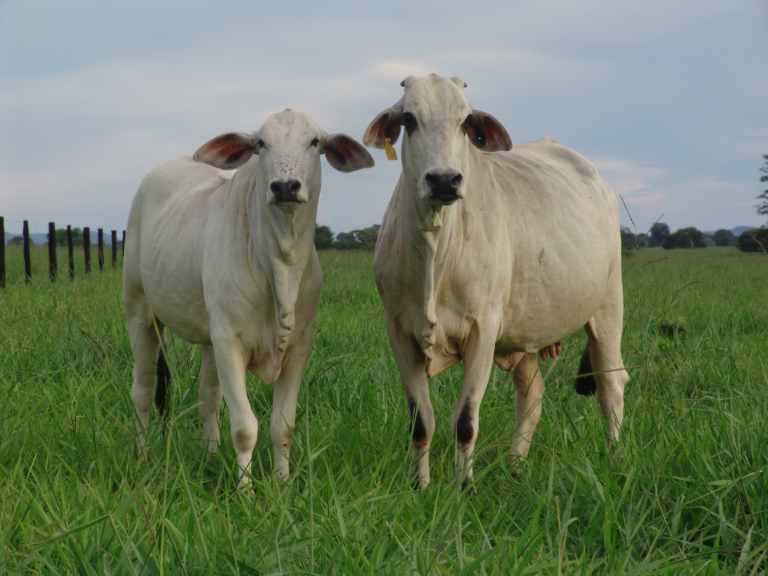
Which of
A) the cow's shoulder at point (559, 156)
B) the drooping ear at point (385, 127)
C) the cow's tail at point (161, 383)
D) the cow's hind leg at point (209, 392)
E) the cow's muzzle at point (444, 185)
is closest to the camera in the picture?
the cow's muzzle at point (444, 185)

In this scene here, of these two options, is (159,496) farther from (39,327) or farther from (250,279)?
(39,327)

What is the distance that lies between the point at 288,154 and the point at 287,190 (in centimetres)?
21

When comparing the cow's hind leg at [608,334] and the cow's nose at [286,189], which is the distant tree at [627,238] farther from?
the cow's nose at [286,189]

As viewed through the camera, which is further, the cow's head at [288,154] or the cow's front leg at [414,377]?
the cow's front leg at [414,377]

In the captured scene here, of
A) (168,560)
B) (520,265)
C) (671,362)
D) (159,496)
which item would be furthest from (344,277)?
(168,560)

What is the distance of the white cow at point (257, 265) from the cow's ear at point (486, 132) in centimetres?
51

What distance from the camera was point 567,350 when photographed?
536 cm

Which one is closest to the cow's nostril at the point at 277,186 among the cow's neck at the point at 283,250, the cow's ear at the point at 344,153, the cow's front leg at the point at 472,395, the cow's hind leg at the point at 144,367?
the cow's neck at the point at 283,250

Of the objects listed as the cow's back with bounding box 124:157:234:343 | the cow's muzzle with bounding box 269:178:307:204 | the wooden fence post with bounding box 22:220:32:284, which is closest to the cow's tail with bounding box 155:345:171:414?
the cow's back with bounding box 124:157:234:343

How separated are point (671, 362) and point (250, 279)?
3.19 meters

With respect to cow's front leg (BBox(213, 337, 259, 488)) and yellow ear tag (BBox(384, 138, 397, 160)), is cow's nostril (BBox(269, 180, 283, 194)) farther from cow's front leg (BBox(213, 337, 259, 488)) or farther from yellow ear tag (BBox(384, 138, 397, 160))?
cow's front leg (BBox(213, 337, 259, 488))

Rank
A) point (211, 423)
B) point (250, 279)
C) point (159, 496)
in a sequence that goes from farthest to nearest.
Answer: point (211, 423) < point (250, 279) < point (159, 496)

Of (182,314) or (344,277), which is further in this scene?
(344,277)

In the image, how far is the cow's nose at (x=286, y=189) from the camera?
9.40 ft
